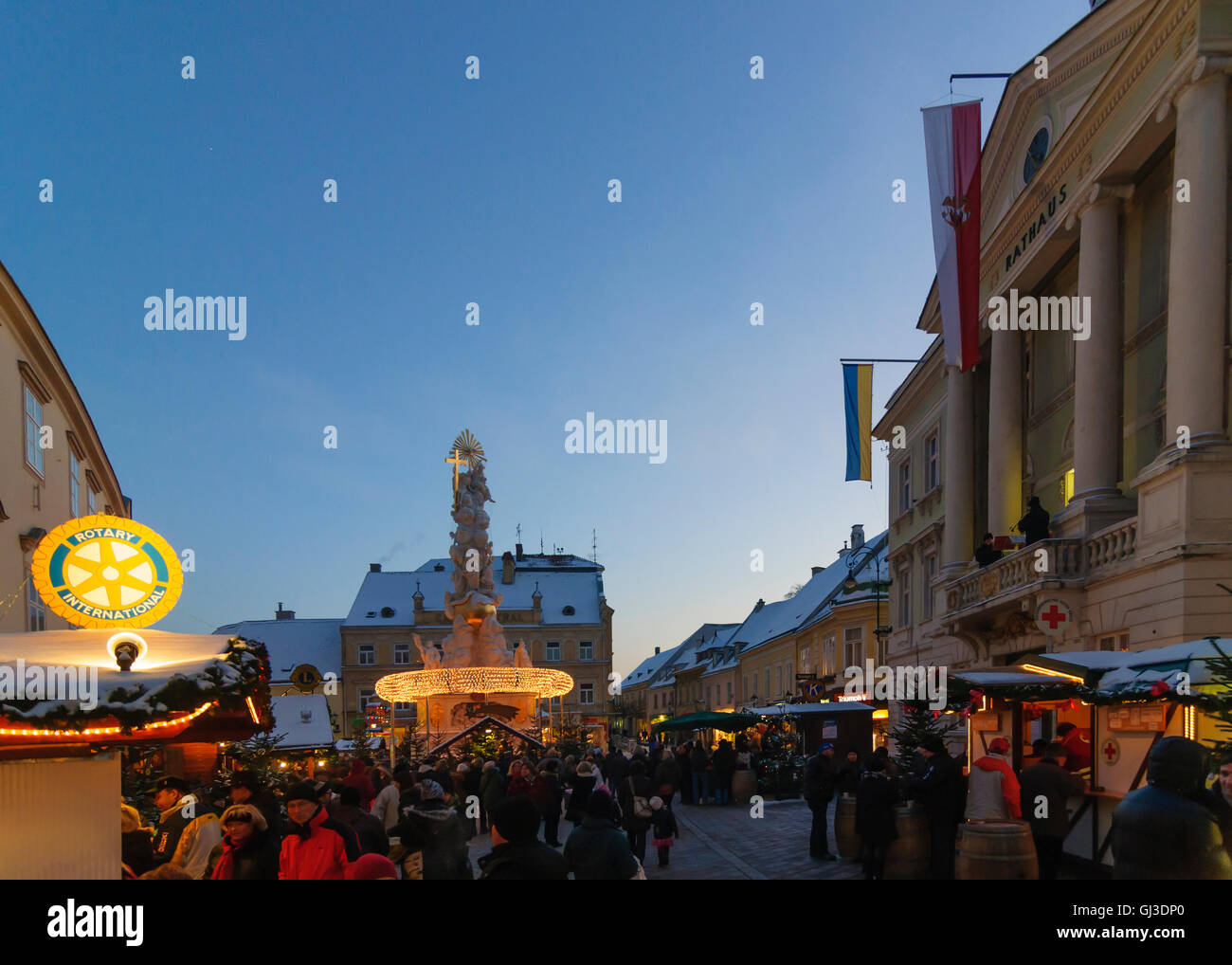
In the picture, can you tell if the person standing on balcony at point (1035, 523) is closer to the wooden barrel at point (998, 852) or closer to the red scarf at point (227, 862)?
the wooden barrel at point (998, 852)

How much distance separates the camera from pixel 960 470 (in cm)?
2731

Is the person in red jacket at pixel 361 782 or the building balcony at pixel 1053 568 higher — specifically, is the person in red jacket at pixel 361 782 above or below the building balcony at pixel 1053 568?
below

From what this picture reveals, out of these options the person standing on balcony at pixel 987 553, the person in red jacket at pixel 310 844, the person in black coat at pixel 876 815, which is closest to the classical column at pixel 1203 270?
the person in black coat at pixel 876 815

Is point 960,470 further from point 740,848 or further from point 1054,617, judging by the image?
point 740,848

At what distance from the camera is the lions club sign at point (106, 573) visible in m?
8.95

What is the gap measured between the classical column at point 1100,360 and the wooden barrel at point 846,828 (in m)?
7.34

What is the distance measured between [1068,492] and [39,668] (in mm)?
20619

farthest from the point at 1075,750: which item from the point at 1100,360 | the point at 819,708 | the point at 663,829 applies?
the point at 819,708

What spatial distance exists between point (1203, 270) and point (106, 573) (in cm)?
1437

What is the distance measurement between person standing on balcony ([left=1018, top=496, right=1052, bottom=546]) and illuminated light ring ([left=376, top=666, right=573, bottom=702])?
18.0 metres

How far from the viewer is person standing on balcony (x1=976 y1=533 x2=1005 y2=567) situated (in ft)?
71.8

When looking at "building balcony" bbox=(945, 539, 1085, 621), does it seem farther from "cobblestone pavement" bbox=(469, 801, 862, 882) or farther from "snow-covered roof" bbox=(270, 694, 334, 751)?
"snow-covered roof" bbox=(270, 694, 334, 751)
